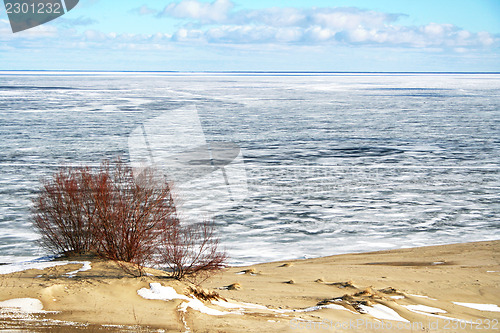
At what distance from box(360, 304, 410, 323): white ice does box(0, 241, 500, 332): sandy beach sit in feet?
0.04

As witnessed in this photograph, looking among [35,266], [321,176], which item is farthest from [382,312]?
[321,176]

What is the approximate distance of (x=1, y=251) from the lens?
9.95 meters

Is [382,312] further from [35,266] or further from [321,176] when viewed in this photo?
Result: [321,176]

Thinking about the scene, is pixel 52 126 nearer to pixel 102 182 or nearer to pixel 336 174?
pixel 336 174

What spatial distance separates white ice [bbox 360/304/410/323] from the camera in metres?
6.80

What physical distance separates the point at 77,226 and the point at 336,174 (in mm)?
11415

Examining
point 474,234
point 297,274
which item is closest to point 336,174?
point 474,234

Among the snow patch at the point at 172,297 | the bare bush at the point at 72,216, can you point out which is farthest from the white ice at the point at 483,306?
the bare bush at the point at 72,216

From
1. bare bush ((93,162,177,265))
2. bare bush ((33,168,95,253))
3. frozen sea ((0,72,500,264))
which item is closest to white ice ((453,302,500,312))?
frozen sea ((0,72,500,264))

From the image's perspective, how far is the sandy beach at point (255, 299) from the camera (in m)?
5.97

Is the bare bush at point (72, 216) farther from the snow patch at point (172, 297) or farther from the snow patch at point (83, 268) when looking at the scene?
the snow patch at point (172, 297)

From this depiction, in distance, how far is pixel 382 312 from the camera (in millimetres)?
6938

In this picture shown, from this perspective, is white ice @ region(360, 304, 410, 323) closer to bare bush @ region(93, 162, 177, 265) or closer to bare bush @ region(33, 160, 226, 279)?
bare bush @ region(33, 160, 226, 279)

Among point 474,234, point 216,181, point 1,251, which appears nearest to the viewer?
point 1,251
